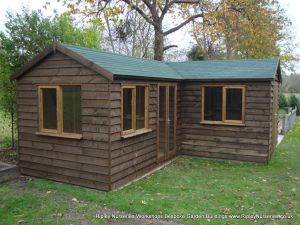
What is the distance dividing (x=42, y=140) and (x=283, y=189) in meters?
5.54

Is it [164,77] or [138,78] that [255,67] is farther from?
[138,78]

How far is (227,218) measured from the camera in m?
5.32

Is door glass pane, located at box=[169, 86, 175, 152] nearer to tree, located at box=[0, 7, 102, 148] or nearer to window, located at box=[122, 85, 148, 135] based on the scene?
window, located at box=[122, 85, 148, 135]

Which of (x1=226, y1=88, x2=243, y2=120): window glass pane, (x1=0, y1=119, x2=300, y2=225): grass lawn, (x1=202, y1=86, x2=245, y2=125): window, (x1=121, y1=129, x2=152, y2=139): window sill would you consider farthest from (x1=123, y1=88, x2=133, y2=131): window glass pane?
(x1=226, y1=88, x2=243, y2=120): window glass pane

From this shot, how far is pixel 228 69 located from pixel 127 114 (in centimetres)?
407

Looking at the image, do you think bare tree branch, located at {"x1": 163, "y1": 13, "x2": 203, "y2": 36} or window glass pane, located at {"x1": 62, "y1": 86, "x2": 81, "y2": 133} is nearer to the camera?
window glass pane, located at {"x1": 62, "y1": 86, "x2": 81, "y2": 133}

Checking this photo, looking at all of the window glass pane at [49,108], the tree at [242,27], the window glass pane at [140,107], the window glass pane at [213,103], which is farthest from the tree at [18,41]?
the tree at [242,27]

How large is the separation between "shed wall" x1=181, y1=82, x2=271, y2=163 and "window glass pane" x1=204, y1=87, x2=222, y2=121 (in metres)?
0.21

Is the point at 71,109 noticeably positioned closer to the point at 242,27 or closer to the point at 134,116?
the point at 134,116

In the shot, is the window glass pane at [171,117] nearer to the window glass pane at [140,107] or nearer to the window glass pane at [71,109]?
the window glass pane at [140,107]

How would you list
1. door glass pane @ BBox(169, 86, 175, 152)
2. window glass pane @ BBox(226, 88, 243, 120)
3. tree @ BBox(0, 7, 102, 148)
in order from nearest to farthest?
window glass pane @ BBox(226, 88, 243, 120)
door glass pane @ BBox(169, 86, 175, 152)
tree @ BBox(0, 7, 102, 148)

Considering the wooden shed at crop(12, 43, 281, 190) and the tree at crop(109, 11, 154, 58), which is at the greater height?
the tree at crop(109, 11, 154, 58)

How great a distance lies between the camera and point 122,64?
24.7ft

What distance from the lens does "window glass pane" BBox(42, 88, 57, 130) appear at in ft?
23.6
